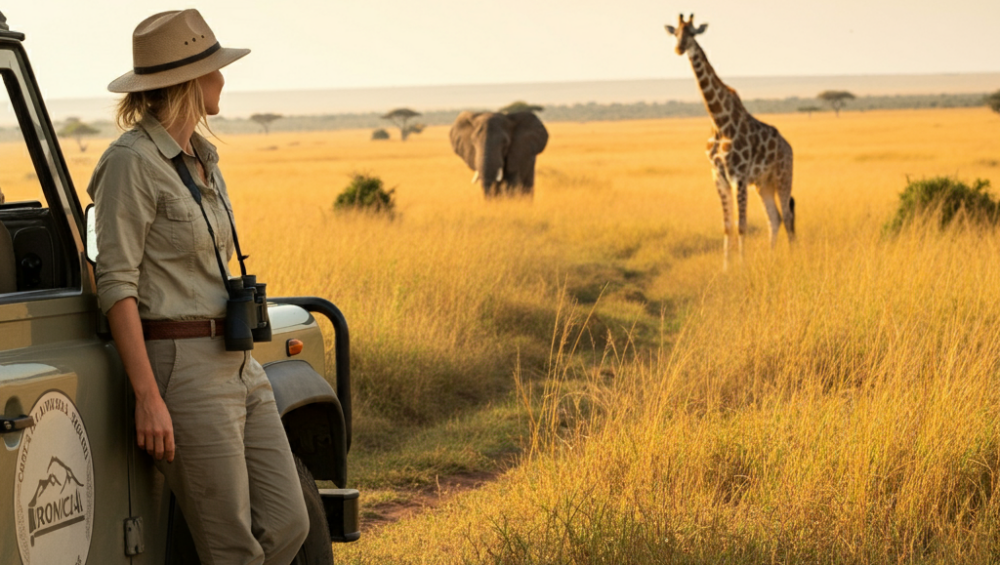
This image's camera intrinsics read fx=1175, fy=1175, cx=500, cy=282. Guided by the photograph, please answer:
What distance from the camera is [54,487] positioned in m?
2.44

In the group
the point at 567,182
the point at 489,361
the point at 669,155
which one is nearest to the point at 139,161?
the point at 489,361

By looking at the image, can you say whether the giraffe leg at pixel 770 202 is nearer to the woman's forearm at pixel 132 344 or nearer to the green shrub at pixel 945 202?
the green shrub at pixel 945 202

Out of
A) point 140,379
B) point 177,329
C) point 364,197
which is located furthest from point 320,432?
point 364,197

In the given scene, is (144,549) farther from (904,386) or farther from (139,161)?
(904,386)

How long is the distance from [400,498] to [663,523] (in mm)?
1844

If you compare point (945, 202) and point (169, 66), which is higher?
point (169, 66)

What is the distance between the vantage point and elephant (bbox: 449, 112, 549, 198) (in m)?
23.9

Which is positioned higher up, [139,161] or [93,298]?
[139,161]

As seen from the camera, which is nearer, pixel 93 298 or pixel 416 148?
pixel 93 298

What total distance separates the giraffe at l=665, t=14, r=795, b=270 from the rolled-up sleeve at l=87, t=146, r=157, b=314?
11018 millimetres

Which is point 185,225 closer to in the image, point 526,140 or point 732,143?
point 732,143

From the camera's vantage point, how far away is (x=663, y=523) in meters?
4.29

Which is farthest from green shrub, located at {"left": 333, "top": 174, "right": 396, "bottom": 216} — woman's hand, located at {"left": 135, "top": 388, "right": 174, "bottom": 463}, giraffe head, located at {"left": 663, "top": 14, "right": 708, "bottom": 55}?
woman's hand, located at {"left": 135, "top": 388, "right": 174, "bottom": 463}

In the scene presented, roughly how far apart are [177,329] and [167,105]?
21.5 inches
